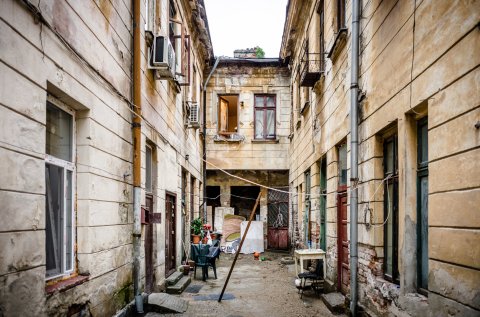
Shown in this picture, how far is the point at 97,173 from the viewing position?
182 inches

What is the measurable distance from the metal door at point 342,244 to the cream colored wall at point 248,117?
28.9ft

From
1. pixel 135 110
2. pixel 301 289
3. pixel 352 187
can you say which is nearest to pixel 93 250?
pixel 135 110

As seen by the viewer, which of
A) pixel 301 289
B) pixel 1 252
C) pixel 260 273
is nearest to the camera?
pixel 1 252

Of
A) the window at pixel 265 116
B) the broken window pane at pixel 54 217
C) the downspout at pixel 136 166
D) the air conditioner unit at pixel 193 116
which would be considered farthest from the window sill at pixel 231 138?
the broken window pane at pixel 54 217

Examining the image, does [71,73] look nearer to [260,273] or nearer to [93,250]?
[93,250]

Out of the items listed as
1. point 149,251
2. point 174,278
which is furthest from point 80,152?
point 174,278

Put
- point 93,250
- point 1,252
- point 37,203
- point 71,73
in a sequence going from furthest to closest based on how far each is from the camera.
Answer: point 93,250 → point 71,73 → point 37,203 → point 1,252

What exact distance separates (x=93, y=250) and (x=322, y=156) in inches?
225

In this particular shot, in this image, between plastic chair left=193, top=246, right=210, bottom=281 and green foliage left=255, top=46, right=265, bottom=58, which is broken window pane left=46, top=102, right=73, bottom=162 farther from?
green foliage left=255, top=46, right=265, bottom=58

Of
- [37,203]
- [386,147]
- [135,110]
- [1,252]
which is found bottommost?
[1,252]

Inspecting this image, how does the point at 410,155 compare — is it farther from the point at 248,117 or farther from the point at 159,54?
the point at 248,117

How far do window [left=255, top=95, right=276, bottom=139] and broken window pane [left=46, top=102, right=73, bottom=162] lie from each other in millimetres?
12398

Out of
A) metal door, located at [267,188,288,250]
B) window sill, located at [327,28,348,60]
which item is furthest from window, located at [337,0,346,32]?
metal door, located at [267,188,288,250]

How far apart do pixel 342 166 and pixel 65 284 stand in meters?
5.24
